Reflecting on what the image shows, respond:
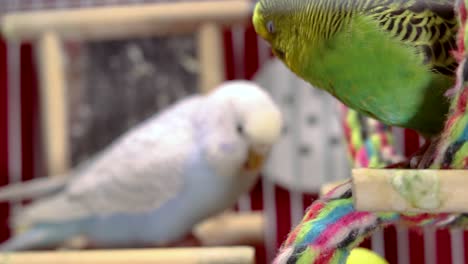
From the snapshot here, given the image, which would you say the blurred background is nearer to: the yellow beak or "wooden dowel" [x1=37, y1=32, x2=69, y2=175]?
"wooden dowel" [x1=37, y1=32, x2=69, y2=175]

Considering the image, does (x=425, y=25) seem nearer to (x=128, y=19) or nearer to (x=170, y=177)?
(x=170, y=177)

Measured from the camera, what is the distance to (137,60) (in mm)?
846

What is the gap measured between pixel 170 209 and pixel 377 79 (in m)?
0.43

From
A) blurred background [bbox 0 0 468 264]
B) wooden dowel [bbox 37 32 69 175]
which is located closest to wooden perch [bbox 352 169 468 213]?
blurred background [bbox 0 0 468 264]

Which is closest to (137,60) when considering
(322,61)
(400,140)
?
(400,140)

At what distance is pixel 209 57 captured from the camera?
83cm

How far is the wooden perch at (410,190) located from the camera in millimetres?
273

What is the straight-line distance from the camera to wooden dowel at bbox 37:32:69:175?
0.85 meters

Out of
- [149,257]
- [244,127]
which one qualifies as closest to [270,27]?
[149,257]

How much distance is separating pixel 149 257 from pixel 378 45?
27 cm

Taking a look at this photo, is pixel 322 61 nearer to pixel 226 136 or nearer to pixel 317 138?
pixel 226 136

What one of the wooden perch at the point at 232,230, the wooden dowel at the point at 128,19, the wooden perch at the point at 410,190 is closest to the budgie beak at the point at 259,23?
the wooden perch at the point at 410,190

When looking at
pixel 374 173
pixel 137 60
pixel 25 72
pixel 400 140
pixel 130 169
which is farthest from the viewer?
pixel 25 72

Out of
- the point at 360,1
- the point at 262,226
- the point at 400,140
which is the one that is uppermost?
the point at 360,1
